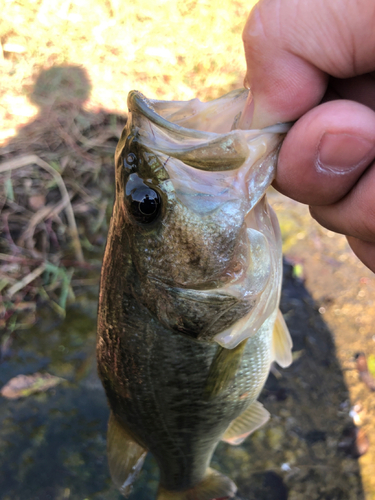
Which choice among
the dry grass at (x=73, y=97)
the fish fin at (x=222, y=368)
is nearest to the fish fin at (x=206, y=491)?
the fish fin at (x=222, y=368)

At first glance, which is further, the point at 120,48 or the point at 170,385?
the point at 120,48

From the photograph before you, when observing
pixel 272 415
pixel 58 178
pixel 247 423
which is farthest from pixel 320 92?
pixel 58 178

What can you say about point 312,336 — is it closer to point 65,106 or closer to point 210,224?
point 210,224

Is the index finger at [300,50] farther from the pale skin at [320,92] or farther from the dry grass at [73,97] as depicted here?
the dry grass at [73,97]

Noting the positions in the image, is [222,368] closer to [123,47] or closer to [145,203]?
[145,203]

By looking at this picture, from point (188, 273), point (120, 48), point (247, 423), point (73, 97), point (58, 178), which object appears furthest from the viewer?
point (120, 48)

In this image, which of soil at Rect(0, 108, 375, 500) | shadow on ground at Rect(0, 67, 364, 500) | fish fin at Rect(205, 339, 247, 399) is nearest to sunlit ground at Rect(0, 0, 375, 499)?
shadow on ground at Rect(0, 67, 364, 500)
